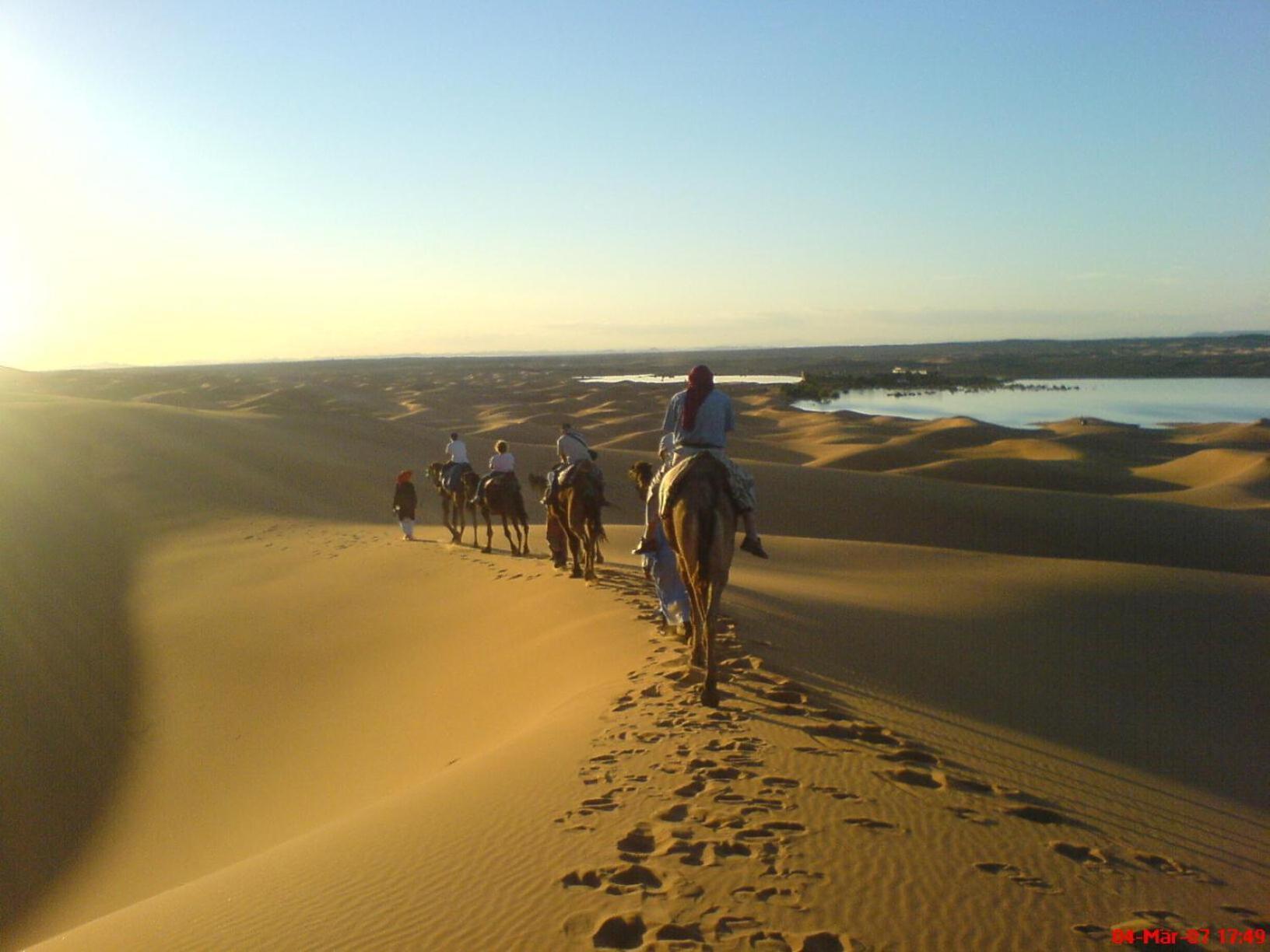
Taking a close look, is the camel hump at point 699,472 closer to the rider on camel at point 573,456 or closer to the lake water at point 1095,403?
the rider on camel at point 573,456

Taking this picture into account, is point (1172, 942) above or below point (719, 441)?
below

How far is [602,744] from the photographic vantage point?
22.3ft

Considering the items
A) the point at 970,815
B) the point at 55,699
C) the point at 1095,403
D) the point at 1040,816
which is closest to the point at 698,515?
the point at 970,815

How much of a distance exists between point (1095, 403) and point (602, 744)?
7970 centimetres

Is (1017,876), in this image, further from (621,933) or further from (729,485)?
(729,485)

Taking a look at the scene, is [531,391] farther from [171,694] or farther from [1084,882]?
[1084,882]

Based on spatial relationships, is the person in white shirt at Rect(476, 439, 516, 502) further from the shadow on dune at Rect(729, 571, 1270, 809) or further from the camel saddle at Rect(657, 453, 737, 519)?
the camel saddle at Rect(657, 453, 737, 519)

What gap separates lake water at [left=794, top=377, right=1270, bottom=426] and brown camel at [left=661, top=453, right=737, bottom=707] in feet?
187

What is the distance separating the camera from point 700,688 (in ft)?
25.2

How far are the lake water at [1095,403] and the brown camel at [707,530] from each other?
5694 cm

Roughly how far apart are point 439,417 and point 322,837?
6067 centimetres

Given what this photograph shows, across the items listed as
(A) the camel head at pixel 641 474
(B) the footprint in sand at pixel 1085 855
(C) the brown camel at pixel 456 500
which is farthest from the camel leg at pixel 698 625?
(C) the brown camel at pixel 456 500

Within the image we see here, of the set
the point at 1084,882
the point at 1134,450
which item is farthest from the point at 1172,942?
the point at 1134,450

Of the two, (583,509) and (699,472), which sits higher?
(699,472)
